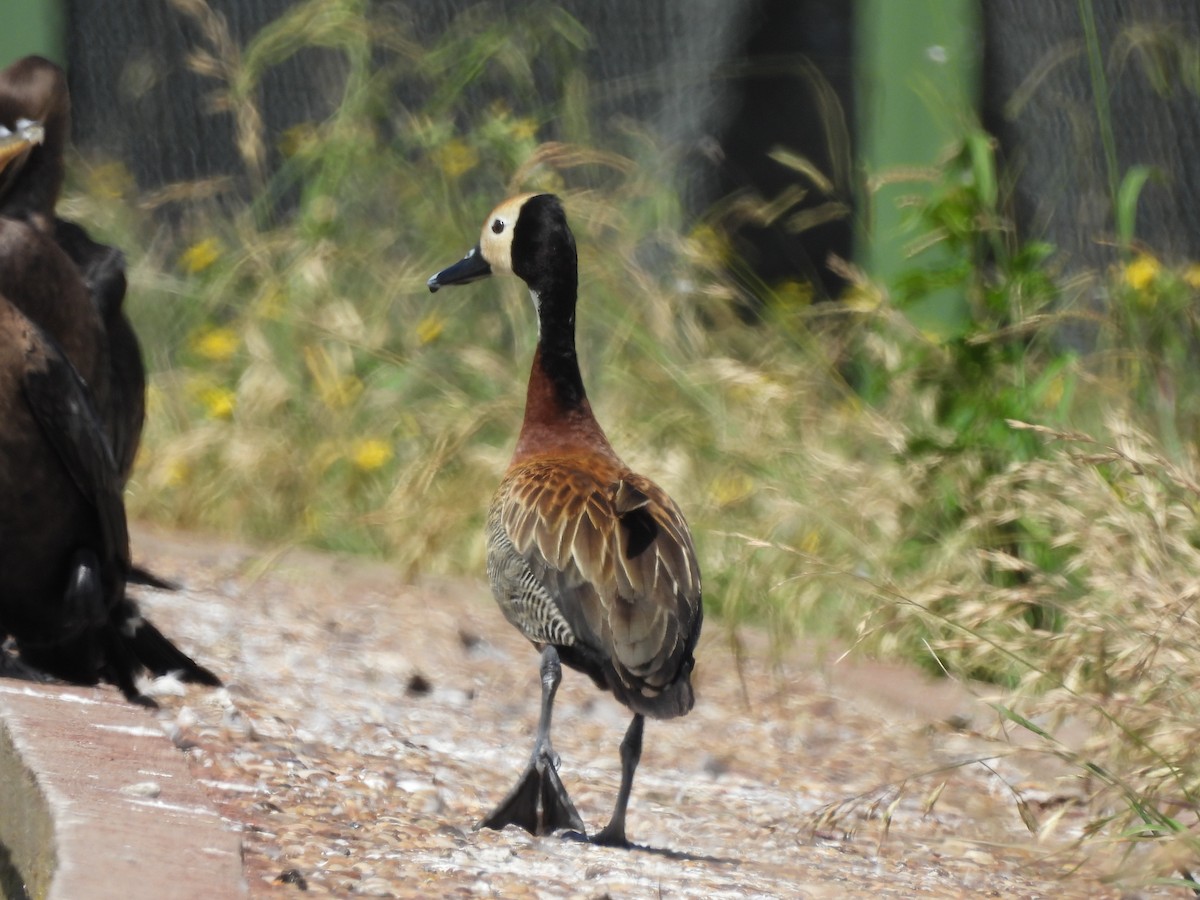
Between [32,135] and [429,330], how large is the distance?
6.40 ft

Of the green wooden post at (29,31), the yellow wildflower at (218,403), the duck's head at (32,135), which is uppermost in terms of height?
the green wooden post at (29,31)

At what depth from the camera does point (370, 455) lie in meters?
6.06

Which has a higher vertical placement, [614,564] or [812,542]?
[614,564]

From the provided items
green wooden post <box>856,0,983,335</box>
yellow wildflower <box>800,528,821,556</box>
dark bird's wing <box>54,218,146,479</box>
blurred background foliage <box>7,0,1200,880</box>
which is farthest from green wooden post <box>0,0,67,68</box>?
yellow wildflower <box>800,528,821,556</box>

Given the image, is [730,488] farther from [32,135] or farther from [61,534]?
[61,534]

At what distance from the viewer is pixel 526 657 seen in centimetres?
483

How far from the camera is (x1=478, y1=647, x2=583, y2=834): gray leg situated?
3.09 m

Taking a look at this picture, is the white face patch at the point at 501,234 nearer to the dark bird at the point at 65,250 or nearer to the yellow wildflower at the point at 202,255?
the dark bird at the point at 65,250

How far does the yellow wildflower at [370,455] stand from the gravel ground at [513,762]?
552mm

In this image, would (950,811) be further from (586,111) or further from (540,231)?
(586,111)

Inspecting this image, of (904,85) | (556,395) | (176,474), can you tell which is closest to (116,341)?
(176,474)

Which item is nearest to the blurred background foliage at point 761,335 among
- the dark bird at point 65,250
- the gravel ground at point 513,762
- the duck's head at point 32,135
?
the gravel ground at point 513,762

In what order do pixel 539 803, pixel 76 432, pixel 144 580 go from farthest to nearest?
pixel 144 580
pixel 76 432
pixel 539 803

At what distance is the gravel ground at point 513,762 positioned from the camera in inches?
111
